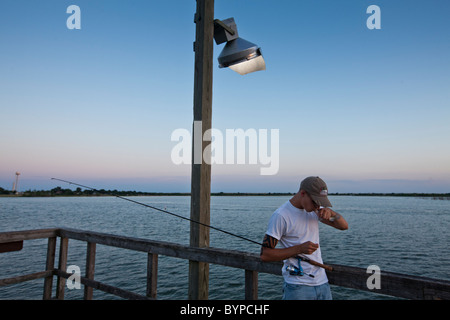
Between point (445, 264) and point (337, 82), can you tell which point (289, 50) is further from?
point (445, 264)

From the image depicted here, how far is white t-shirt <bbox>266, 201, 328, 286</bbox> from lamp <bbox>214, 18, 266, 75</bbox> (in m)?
1.66

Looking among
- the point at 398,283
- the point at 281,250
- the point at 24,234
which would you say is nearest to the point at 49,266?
the point at 24,234

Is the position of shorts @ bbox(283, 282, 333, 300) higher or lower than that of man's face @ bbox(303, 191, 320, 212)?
lower

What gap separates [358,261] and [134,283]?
38.7ft

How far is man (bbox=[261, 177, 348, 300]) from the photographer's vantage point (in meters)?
1.76

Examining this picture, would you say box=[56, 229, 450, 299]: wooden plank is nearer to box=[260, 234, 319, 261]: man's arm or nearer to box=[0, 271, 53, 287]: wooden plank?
box=[260, 234, 319, 261]: man's arm

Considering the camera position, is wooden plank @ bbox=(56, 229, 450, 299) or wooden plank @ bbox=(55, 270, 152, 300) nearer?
wooden plank @ bbox=(56, 229, 450, 299)

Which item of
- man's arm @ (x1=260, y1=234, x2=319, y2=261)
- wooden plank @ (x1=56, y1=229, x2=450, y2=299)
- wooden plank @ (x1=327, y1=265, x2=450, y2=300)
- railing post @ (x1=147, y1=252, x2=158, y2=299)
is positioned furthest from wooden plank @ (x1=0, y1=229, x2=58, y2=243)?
wooden plank @ (x1=327, y1=265, x2=450, y2=300)

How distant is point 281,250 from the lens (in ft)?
5.76

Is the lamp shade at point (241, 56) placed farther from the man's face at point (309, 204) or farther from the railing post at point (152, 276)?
the railing post at point (152, 276)

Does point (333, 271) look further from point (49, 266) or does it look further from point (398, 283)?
point (49, 266)

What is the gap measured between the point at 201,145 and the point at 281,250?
1.30 m

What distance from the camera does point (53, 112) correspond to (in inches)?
437

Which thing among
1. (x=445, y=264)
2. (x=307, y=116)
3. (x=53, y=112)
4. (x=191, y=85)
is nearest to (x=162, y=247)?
(x=191, y=85)
